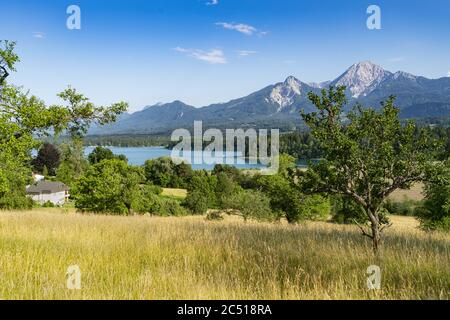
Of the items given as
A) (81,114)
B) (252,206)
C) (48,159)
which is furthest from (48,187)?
(81,114)

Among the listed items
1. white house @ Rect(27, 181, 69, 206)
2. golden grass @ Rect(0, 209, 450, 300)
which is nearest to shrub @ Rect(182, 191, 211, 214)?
white house @ Rect(27, 181, 69, 206)

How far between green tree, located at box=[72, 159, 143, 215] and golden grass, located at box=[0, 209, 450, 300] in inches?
1442

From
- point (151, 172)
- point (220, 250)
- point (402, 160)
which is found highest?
point (402, 160)

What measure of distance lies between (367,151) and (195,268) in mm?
4999

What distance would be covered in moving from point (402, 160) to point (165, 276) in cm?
609

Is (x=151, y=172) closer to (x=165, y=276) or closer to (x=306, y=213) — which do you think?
(x=306, y=213)

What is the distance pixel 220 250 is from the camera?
881 cm

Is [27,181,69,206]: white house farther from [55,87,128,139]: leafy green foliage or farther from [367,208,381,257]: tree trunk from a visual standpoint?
[367,208,381,257]: tree trunk

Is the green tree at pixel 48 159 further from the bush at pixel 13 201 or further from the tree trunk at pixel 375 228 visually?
the tree trunk at pixel 375 228

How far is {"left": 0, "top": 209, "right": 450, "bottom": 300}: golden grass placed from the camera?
560 cm

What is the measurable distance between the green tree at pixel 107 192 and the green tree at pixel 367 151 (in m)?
39.7

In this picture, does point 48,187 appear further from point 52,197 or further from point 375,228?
point 375,228
